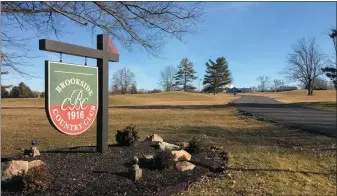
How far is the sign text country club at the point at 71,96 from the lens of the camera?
18.3 feet

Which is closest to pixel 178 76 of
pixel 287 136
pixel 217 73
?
pixel 217 73

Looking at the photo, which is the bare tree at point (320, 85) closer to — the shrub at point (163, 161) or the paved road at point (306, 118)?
the paved road at point (306, 118)

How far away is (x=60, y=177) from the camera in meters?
5.22

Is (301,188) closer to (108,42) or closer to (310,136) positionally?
(108,42)

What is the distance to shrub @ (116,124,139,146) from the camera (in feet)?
24.8

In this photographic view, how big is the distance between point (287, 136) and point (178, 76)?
110 m

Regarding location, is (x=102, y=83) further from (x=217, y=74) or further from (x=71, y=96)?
(x=217, y=74)

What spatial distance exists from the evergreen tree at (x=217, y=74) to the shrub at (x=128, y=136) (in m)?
107

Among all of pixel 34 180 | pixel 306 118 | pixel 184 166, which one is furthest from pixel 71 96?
pixel 306 118

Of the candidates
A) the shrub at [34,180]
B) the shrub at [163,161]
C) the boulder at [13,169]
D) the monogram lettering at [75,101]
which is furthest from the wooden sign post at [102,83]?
the shrub at [34,180]

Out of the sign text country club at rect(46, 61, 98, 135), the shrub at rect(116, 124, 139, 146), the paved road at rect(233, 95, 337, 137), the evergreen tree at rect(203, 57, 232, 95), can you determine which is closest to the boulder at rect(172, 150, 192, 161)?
the shrub at rect(116, 124, 139, 146)

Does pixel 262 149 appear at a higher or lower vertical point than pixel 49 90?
lower

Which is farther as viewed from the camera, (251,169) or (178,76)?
(178,76)

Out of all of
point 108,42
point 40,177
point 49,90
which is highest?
point 108,42
